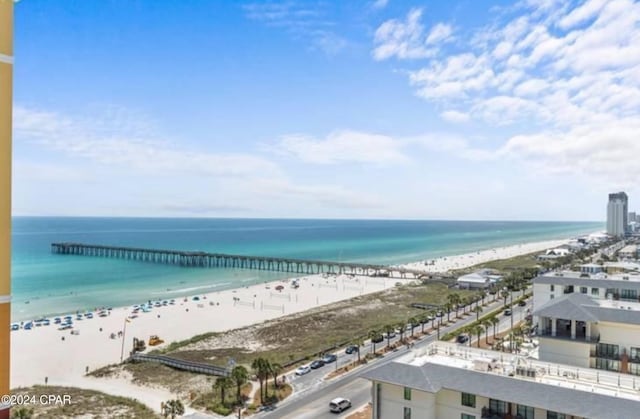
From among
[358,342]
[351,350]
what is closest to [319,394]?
[351,350]

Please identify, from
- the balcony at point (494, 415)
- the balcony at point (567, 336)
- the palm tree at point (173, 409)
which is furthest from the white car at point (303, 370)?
the balcony at point (494, 415)

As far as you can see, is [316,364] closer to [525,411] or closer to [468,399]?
[468,399]

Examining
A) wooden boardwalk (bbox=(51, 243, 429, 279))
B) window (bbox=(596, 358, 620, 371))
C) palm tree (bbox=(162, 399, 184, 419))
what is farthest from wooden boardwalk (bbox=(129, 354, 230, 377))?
wooden boardwalk (bbox=(51, 243, 429, 279))

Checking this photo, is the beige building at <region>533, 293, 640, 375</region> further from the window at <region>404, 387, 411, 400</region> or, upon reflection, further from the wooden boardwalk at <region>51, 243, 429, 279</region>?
the wooden boardwalk at <region>51, 243, 429, 279</region>

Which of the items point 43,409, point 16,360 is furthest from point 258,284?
point 43,409

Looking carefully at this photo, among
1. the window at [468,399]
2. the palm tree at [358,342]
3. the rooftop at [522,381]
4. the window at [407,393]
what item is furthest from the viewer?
the palm tree at [358,342]

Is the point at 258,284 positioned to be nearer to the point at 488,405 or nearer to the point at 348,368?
the point at 348,368

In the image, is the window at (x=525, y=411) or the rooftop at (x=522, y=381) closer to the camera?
the rooftop at (x=522, y=381)

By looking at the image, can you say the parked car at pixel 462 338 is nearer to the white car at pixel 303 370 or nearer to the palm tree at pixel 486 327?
the palm tree at pixel 486 327
